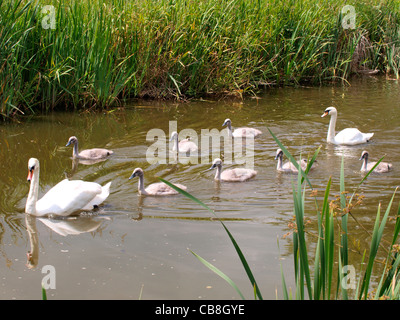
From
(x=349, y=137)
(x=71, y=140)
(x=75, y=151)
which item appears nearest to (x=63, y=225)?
(x=75, y=151)

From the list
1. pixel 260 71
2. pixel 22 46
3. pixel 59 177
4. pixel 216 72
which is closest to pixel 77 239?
pixel 59 177

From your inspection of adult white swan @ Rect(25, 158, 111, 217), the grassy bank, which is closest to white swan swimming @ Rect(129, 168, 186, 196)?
adult white swan @ Rect(25, 158, 111, 217)

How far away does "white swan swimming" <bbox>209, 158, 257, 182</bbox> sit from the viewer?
23.7ft

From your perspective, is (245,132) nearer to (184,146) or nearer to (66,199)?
(184,146)

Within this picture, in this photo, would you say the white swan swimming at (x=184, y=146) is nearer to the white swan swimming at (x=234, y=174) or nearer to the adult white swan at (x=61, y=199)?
the white swan swimming at (x=234, y=174)

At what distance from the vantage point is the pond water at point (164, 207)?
4.63 m

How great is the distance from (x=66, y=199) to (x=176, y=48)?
5.49 metres

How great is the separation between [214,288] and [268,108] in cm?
695

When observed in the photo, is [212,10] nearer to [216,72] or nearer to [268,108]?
[216,72]

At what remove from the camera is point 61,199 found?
610 cm

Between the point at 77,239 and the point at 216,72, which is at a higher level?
the point at 216,72

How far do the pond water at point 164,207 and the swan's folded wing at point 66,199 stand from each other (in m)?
0.12
